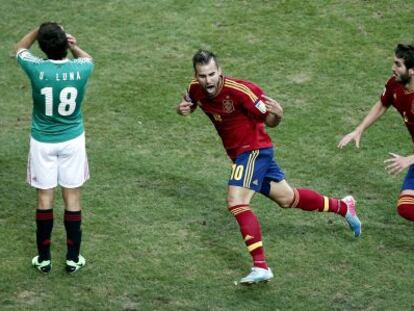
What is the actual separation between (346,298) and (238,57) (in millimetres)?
5437

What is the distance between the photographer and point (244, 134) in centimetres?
804

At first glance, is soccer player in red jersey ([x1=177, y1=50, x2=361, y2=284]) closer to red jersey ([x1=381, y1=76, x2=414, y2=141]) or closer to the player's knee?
the player's knee

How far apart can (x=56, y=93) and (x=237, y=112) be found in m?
1.62

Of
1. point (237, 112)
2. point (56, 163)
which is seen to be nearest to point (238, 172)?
point (237, 112)

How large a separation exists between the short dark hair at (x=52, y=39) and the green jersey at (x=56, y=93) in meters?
0.12

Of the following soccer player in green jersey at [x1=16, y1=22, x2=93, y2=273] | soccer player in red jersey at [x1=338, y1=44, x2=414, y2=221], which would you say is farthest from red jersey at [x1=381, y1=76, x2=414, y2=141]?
soccer player in green jersey at [x1=16, y1=22, x2=93, y2=273]

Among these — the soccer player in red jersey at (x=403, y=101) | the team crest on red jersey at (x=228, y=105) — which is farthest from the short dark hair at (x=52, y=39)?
the soccer player in red jersey at (x=403, y=101)

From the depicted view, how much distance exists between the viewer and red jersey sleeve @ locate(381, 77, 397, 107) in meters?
8.33

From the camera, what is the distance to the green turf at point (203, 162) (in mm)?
7785

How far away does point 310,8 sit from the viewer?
530 inches

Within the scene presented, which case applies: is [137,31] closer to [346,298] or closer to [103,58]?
[103,58]

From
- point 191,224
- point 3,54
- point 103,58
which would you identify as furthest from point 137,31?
point 191,224

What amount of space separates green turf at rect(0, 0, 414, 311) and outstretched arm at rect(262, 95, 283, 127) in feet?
4.31

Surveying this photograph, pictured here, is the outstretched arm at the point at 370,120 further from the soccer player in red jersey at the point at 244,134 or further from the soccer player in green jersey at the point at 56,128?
the soccer player in green jersey at the point at 56,128
